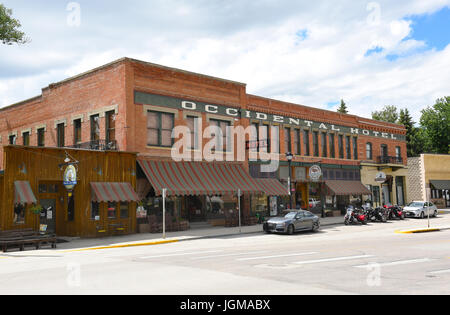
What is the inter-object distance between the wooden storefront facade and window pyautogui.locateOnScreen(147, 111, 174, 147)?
209 cm

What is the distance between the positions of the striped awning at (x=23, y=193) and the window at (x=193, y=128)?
423 inches

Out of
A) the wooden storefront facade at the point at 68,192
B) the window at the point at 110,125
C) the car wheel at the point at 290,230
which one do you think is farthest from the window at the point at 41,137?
the car wheel at the point at 290,230

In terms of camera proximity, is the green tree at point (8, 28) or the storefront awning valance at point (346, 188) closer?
the green tree at point (8, 28)

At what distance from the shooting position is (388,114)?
279 feet

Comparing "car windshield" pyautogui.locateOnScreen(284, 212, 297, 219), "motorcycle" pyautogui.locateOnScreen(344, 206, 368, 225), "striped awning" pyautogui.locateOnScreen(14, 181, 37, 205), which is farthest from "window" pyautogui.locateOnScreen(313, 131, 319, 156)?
"striped awning" pyautogui.locateOnScreen(14, 181, 37, 205)

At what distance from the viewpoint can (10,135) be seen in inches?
1353

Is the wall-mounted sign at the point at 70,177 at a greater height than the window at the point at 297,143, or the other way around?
the window at the point at 297,143

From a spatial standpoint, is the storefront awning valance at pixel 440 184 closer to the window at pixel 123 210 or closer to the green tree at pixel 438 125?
the green tree at pixel 438 125

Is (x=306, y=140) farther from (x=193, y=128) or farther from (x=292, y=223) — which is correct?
(x=292, y=223)

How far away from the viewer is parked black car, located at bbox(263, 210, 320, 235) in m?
24.3

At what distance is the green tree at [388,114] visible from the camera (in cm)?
8369

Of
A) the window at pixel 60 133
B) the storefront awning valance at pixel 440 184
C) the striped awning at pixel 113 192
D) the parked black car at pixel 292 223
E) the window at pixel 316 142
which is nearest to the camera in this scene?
the striped awning at pixel 113 192

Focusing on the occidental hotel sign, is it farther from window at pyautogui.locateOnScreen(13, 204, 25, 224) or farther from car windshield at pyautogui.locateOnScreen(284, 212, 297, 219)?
car windshield at pyautogui.locateOnScreen(284, 212, 297, 219)
